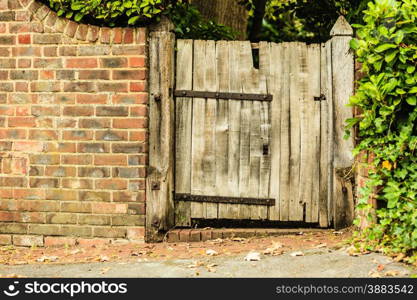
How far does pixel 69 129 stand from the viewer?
5.45 meters

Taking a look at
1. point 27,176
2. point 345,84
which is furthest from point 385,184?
point 27,176

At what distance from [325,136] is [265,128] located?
0.54m

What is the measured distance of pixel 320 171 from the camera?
5.43 m

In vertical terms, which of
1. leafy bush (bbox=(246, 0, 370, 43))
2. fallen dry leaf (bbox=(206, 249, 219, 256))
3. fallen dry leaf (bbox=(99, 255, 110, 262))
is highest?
leafy bush (bbox=(246, 0, 370, 43))

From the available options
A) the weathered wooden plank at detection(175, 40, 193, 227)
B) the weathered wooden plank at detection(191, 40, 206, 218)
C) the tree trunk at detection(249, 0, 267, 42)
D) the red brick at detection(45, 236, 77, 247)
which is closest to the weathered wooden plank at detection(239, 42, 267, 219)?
the weathered wooden plank at detection(191, 40, 206, 218)

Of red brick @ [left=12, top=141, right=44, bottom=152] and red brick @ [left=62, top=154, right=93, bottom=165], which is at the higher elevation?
red brick @ [left=12, top=141, right=44, bottom=152]

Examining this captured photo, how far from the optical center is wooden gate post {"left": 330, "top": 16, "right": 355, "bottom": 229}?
5359 mm

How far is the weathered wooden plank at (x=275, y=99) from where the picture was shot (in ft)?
17.8

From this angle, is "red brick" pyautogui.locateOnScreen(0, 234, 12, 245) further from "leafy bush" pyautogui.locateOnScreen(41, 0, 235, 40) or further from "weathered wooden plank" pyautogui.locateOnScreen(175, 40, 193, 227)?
"leafy bush" pyautogui.locateOnScreen(41, 0, 235, 40)

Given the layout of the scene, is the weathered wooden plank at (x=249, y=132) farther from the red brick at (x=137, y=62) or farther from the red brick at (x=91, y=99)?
the red brick at (x=91, y=99)

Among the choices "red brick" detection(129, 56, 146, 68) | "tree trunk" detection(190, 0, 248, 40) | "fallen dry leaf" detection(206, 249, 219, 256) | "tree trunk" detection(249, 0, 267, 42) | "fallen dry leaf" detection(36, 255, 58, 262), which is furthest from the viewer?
"tree trunk" detection(249, 0, 267, 42)

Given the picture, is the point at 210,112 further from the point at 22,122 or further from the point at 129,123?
the point at 22,122

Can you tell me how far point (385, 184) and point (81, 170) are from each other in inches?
104

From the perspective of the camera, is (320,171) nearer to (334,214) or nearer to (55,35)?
(334,214)
